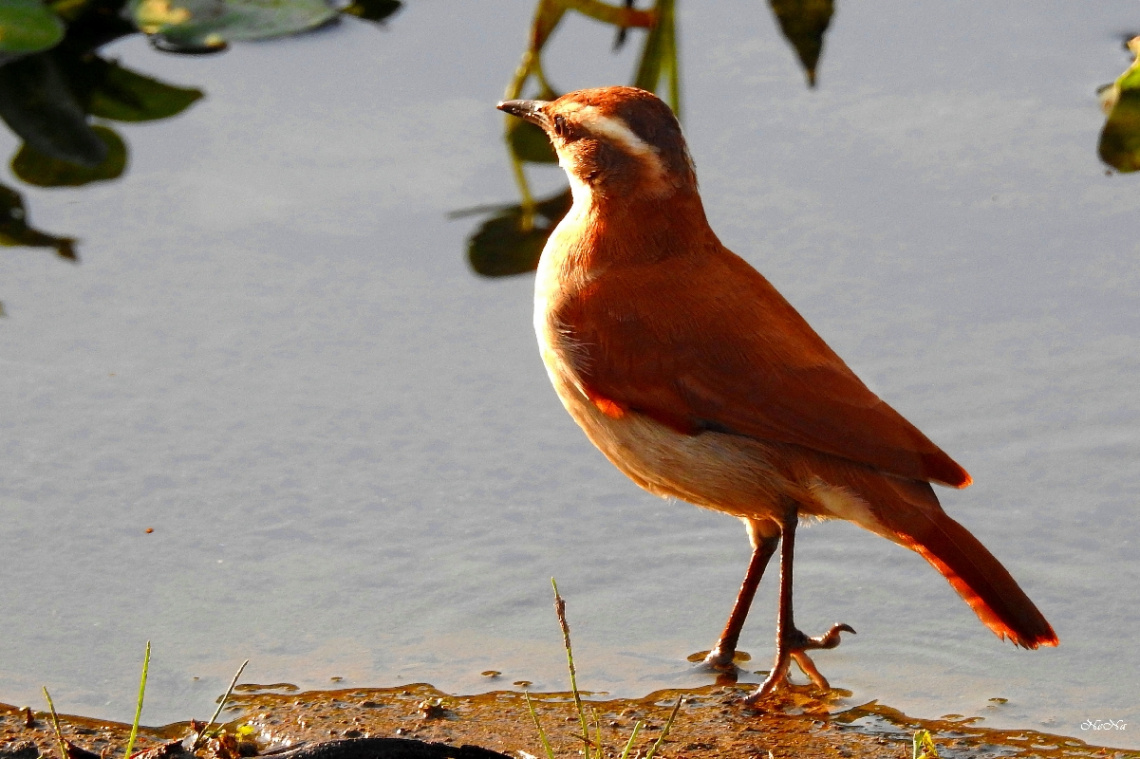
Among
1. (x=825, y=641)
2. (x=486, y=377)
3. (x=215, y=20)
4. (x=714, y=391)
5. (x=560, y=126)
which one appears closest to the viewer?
(x=714, y=391)

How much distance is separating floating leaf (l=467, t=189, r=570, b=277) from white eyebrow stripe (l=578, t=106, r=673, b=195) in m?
1.94

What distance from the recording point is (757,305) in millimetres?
4578

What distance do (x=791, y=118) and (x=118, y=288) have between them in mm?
3053

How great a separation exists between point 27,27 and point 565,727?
4.80m

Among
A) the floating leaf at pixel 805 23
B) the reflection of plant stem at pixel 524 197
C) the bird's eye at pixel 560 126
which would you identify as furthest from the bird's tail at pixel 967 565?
the floating leaf at pixel 805 23

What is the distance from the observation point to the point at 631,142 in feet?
15.4

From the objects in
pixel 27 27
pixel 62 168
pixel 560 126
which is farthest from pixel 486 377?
pixel 27 27

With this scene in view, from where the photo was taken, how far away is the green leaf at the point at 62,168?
7.21 metres

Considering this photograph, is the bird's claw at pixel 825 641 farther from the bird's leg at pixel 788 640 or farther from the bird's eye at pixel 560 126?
the bird's eye at pixel 560 126

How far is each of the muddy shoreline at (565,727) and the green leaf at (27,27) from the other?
4.07m

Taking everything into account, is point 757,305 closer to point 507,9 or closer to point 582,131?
point 582,131

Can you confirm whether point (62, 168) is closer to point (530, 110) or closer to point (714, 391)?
point (530, 110)

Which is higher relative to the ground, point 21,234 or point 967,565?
point 967,565

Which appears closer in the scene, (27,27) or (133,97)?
(27,27)
